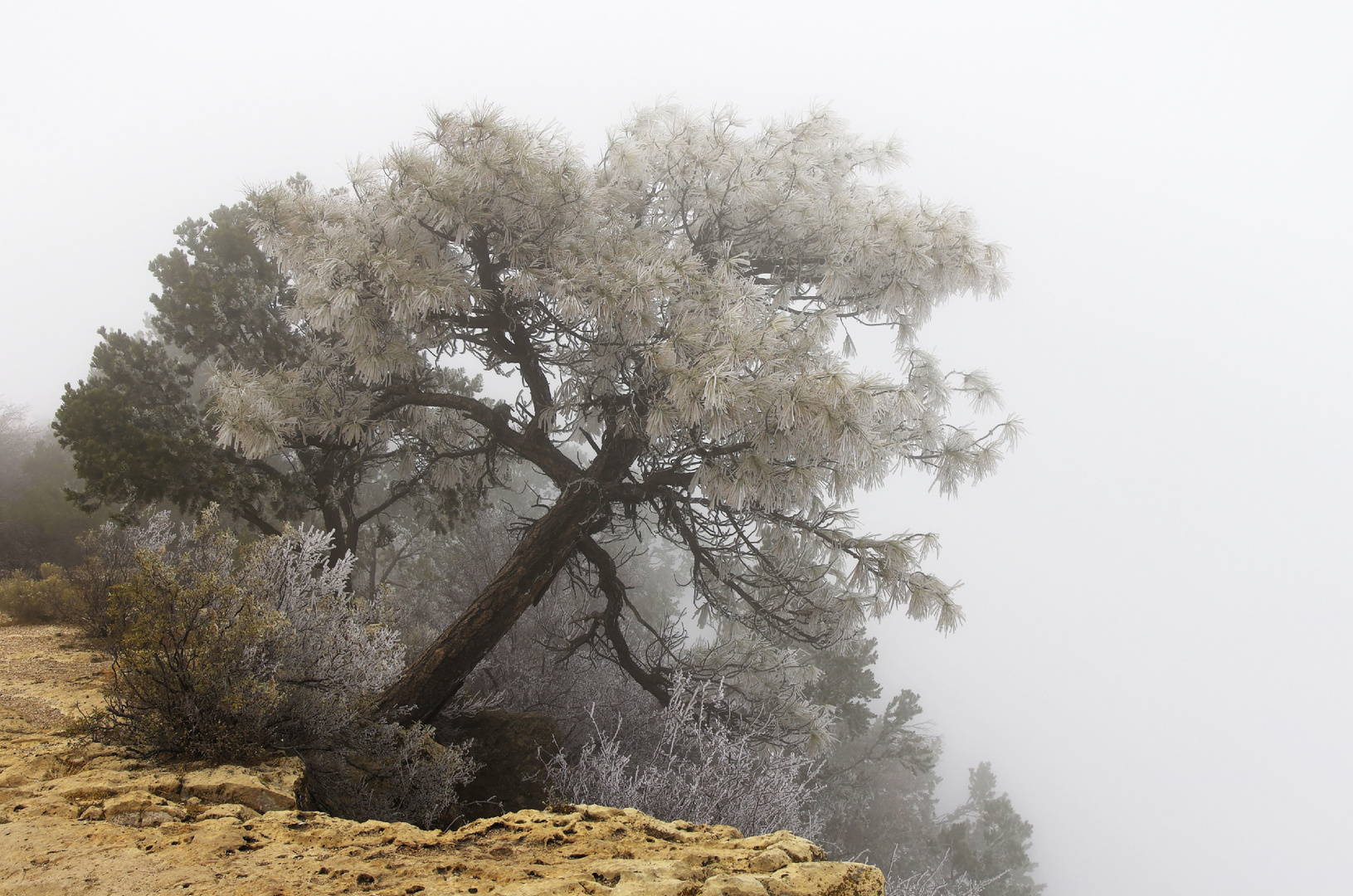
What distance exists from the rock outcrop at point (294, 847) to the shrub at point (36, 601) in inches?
172

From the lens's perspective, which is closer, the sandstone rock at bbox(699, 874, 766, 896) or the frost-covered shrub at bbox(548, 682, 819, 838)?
the sandstone rock at bbox(699, 874, 766, 896)

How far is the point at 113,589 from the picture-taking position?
9.71ft

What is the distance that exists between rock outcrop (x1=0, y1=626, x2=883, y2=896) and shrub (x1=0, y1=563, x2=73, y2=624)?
4370 mm

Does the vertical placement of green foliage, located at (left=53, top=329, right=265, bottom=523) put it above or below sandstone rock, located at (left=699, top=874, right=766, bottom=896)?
above

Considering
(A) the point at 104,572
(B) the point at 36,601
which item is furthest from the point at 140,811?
(B) the point at 36,601

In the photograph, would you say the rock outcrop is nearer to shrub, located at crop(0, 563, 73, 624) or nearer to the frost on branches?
the frost on branches

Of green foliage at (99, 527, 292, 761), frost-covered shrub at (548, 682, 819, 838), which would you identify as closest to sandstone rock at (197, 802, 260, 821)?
green foliage at (99, 527, 292, 761)

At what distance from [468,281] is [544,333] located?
2.62 feet

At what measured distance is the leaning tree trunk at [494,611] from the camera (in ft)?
16.2

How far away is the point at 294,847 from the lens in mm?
2189

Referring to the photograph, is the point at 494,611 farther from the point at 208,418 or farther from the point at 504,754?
the point at 208,418

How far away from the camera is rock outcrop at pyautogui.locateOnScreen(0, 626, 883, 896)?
1.90 m

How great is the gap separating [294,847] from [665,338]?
377 centimetres

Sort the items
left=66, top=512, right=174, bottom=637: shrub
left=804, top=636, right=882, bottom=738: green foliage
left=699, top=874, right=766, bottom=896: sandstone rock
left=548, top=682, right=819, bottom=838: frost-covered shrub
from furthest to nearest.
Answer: left=804, top=636, right=882, bottom=738: green foliage < left=66, top=512, right=174, bottom=637: shrub < left=548, top=682, right=819, bottom=838: frost-covered shrub < left=699, top=874, right=766, bottom=896: sandstone rock
